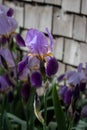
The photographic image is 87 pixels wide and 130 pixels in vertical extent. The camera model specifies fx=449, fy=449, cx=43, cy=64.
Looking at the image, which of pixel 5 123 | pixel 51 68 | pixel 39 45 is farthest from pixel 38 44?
pixel 5 123

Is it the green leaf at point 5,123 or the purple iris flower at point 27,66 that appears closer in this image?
the purple iris flower at point 27,66

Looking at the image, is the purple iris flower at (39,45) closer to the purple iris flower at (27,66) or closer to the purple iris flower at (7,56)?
the purple iris flower at (27,66)

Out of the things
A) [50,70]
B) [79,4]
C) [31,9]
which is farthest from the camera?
[31,9]

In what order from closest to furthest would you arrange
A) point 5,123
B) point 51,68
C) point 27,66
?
point 51,68 < point 27,66 < point 5,123

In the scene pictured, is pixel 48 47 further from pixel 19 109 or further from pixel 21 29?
pixel 21 29

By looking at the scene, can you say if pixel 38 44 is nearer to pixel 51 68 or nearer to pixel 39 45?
pixel 39 45

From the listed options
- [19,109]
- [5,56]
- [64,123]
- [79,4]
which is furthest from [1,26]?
[79,4]


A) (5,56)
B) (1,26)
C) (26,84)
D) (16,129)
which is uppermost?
(1,26)

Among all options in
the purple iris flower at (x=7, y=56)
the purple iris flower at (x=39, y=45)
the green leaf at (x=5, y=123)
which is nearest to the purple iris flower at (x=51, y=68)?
the purple iris flower at (x=39, y=45)

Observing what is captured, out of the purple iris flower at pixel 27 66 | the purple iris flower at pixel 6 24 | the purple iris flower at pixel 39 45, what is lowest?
the purple iris flower at pixel 27 66

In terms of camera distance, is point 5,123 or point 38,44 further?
point 5,123

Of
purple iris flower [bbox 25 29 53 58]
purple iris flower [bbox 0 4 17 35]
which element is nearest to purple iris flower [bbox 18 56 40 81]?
purple iris flower [bbox 25 29 53 58]
